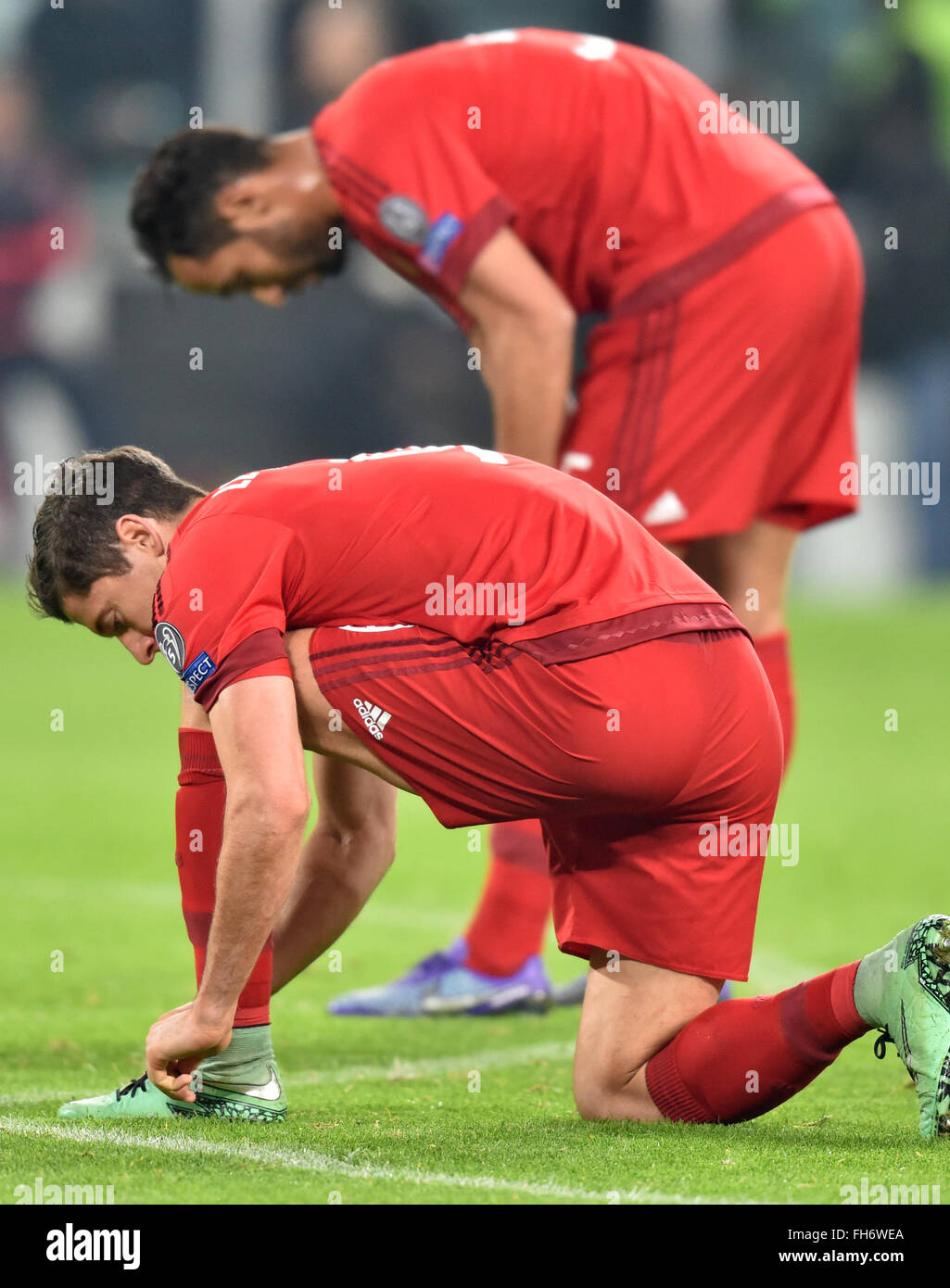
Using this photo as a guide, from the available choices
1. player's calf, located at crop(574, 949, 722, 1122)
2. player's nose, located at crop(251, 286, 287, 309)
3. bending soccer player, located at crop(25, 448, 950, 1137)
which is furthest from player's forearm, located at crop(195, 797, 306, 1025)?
player's nose, located at crop(251, 286, 287, 309)

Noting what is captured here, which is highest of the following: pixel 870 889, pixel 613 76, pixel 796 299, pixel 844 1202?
pixel 613 76

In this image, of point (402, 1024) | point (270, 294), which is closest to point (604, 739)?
point (402, 1024)

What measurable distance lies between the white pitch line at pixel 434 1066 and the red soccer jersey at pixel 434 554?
95 cm

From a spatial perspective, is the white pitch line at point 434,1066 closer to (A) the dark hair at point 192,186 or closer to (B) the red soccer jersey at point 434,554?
(B) the red soccer jersey at point 434,554

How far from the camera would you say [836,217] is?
3.94 metres

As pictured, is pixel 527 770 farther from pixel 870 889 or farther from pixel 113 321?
pixel 113 321

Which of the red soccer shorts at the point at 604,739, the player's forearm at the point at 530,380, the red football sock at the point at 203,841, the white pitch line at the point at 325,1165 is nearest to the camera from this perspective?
the white pitch line at the point at 325,1165

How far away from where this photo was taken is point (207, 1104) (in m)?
2.96

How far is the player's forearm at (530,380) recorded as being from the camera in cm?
376

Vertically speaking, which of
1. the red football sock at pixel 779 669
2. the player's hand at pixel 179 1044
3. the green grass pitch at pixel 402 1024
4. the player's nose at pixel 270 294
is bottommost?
the green grass pitch at pixel 402 1024

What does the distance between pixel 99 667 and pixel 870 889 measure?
212 inches

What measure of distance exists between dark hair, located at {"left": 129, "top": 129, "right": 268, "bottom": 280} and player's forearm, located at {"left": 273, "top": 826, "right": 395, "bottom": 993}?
53.0 inches

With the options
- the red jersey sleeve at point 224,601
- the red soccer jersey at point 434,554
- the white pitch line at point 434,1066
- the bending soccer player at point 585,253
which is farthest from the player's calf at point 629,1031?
the bending soccer player at point 585,253

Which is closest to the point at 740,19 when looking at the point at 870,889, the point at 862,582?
the point at 862,582
